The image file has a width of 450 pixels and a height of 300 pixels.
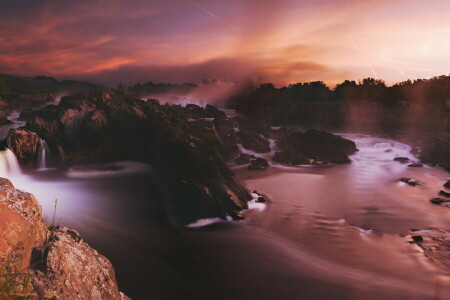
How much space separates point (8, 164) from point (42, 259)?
18082 millimetres

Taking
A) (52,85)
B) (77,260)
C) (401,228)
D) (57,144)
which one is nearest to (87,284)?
(77,260)

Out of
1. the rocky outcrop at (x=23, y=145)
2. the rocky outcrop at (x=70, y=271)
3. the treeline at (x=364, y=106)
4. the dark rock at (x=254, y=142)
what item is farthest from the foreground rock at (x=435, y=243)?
the treeline at (x=364, y=106)

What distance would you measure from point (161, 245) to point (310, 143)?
955 inches

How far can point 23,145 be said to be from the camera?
20.2 m

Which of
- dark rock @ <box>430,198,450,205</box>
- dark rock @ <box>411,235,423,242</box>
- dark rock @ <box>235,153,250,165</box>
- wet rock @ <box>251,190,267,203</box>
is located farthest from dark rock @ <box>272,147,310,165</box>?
dark rock @ <box>411,235,423,242</box>

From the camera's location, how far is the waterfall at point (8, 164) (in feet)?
59.5

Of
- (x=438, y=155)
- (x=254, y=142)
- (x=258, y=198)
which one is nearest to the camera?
(x=258, y=198)

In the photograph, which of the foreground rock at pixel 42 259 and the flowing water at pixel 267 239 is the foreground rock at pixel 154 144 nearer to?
the flowing water at pixel 267 239

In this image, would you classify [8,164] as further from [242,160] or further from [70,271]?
[70,271]

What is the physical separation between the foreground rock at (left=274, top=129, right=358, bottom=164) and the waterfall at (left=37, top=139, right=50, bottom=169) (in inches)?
736

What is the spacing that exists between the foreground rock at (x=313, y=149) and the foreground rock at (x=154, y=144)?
915cm

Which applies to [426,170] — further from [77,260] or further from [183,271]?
[77,260]

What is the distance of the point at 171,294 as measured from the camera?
Answer: 9.27 meters

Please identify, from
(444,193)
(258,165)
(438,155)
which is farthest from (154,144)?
(438,155)
